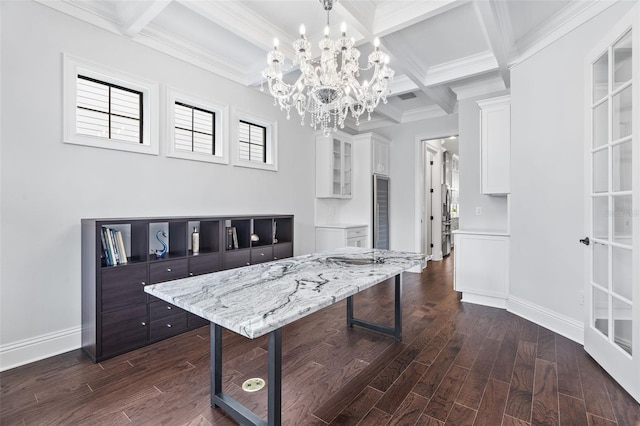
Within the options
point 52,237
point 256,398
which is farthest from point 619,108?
point 52,237

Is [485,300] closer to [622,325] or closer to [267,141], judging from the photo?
[622,325]

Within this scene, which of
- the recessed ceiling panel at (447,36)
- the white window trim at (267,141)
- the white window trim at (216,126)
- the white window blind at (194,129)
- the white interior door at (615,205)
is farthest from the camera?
the white window trim at (267,141)

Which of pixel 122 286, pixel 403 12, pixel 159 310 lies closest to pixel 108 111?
pixel 122 286

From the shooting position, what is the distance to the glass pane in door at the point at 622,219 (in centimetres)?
203

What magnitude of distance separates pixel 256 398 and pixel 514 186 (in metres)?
3.44

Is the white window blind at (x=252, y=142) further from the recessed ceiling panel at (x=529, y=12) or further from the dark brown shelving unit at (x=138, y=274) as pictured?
the recessed ceiling panel at (x=529, y=12)

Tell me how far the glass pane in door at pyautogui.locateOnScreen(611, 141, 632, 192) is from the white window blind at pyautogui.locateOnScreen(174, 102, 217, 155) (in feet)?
12.6

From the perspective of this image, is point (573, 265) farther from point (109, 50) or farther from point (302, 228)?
point (109, 50)

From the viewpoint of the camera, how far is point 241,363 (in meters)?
2.32

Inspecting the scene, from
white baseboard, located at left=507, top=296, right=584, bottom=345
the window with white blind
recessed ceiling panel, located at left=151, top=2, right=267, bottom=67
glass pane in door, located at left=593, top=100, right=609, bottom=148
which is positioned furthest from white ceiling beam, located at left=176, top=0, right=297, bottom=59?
white baseboard, located at left=507, top=296, right=584, bottom=345

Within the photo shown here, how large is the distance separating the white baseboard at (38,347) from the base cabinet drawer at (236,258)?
4.48ft

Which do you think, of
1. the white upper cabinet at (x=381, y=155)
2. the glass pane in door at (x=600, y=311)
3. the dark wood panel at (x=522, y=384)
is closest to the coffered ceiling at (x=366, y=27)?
the white upper cabinet at (x=381, y=155)

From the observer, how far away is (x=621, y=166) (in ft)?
6.95

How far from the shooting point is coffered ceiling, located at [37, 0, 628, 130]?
8.51ft
